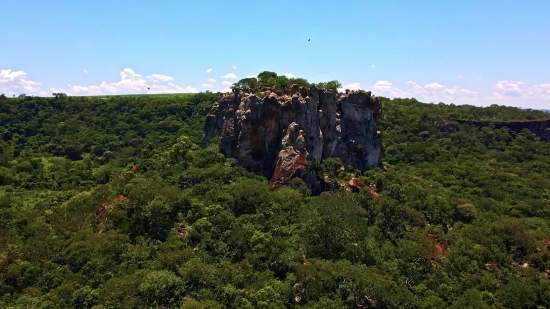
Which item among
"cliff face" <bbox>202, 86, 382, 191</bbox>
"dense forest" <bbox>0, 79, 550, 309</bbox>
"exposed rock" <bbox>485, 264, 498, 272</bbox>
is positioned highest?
"cliff face" <bbox>202, 86, 382, 191</bbox>

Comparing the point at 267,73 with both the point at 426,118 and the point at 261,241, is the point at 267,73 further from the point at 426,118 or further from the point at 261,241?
the point at 426,118

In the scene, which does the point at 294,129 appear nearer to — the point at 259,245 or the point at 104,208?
the point at 259,245

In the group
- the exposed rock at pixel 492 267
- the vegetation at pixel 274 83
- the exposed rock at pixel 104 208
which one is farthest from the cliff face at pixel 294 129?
the exposed rock at pixel 492 267

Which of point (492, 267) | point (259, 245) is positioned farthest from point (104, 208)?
point (492, 267)

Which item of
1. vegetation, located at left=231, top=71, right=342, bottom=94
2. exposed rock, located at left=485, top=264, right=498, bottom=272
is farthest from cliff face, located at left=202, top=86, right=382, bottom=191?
exposed rock, located at left=485, top=264, right=498, bottom=272

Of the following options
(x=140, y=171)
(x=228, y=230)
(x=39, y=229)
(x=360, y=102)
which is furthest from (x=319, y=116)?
(x=39, y=229)

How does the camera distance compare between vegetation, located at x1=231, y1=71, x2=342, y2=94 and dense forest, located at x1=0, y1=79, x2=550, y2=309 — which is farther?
vegetation, located at x1=231, y1=71, x2=342, y2=94

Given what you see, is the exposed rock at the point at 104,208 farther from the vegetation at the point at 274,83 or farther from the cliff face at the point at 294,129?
the vegetation at the point at 274,83

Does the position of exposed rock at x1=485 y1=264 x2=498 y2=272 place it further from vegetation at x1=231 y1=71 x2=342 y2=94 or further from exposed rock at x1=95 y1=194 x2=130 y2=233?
exposed rock at x1=95 y1=194 x2=130 y2=233

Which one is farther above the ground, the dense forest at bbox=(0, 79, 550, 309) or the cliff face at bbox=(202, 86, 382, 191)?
the cliff face at bbox=(202, 86, 382, 191)
